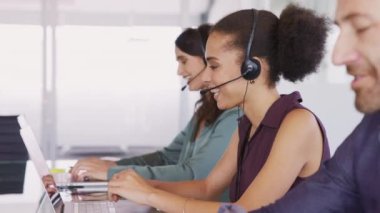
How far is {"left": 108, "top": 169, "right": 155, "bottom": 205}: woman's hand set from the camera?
5.45ft

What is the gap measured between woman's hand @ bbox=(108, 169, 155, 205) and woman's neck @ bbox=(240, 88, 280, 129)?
391 millimetres

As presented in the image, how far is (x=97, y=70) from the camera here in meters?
5.87

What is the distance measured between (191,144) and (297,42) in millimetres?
826

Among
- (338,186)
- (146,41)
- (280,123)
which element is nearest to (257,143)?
(280,123)

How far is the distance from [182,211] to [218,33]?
1.87ft

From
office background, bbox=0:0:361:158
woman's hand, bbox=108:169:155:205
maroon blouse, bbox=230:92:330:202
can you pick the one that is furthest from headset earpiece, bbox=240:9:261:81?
office background, bbox=0:0:361:158

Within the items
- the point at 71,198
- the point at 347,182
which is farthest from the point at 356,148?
the point at 71,198

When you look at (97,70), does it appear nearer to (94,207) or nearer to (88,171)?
(88,171)

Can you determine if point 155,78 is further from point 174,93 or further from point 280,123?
point 280,123

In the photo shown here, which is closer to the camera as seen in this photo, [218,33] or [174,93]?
[218,33]

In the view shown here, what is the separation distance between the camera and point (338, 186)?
115 cm

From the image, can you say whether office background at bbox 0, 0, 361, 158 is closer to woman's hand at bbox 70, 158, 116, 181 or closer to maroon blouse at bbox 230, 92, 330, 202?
woman's hand at bbox 70, 158, 116, 181

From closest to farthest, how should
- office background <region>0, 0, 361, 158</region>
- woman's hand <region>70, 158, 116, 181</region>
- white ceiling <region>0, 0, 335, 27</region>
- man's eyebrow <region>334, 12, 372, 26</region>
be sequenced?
man's eyebrow <region>334, 12, 372, 26</region> → woman's hand <region>70, 158, 116, 181</region> → office background <region>0, 0, 361, 158</region> → white ceiling <region>0, 0, 335, 27</region>

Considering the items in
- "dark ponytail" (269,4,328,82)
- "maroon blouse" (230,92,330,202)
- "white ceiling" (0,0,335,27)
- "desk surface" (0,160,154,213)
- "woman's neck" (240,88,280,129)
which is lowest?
"desk surface" (0,160,154,213)
